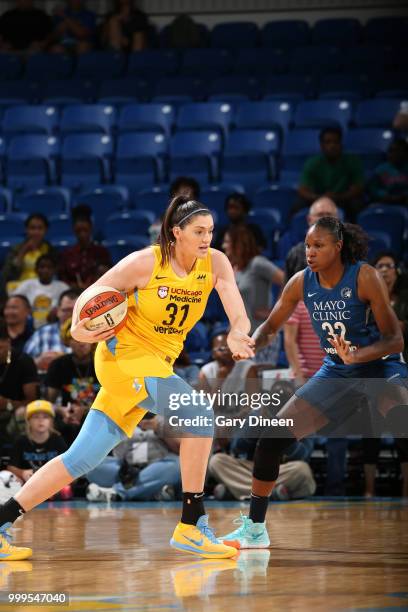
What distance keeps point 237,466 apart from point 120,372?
3.43 meters

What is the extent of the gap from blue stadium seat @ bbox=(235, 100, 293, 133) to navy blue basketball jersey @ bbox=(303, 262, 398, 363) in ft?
25.8

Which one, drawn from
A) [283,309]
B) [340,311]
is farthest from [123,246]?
[340,311]

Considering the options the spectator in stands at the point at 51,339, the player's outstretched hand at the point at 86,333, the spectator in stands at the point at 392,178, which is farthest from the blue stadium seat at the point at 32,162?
the player's outstretched hand at the point at 86,333

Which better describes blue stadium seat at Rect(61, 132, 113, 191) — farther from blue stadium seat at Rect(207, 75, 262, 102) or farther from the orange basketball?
the orange basketball

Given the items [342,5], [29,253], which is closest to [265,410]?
[29,253]

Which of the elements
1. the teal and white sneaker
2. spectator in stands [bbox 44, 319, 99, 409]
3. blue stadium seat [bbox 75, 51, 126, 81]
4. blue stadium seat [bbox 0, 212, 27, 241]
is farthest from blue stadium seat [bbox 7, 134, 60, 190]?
the teal and white sneaker

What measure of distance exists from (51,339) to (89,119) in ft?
16.6

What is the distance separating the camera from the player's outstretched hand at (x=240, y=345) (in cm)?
569

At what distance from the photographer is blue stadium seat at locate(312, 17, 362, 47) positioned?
15.3m

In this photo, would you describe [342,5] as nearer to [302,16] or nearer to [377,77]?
[302,16]

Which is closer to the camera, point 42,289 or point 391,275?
point 391,275

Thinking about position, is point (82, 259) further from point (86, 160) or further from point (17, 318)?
point (86, 160)

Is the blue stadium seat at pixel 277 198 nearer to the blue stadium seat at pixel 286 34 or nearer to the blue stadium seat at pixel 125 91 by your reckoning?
the blue stadium seat at pixel 125 91

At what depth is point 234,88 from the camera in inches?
591
